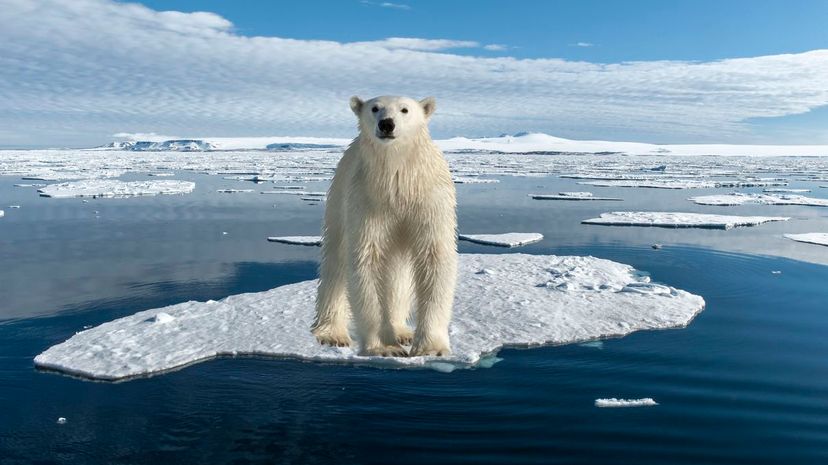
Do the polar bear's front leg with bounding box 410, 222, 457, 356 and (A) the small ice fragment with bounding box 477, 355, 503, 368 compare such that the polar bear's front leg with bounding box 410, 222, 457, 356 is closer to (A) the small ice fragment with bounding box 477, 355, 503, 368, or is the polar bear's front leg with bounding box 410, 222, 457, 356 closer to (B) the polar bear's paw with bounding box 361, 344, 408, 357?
(B) the polar bear's paw with bounding box 361, 344, 408, 357

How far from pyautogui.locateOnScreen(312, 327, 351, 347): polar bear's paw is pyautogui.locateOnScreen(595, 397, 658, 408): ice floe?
6.95ft

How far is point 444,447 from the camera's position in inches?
176

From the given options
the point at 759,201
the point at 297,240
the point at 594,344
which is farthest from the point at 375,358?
the point at 759,201

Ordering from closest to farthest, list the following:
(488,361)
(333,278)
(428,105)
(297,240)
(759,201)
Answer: (428,105) → (333,278) → (488,361) → (297,240) → (759,201)

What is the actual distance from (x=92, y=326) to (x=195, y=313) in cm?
121

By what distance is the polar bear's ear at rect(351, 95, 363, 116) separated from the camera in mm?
4367

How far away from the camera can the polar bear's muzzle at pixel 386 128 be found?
4008mm

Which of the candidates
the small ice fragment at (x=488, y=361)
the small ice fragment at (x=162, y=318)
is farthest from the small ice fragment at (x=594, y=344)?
the small ice fragment at (x=162, y=318)

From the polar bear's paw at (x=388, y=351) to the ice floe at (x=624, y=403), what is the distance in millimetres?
1722

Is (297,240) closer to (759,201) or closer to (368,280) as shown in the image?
(368,280)

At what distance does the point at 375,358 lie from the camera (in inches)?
218

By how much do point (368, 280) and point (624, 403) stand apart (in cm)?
236

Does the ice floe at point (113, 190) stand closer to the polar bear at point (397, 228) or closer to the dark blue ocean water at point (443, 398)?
the dark blue ocean water at point (443, 398)

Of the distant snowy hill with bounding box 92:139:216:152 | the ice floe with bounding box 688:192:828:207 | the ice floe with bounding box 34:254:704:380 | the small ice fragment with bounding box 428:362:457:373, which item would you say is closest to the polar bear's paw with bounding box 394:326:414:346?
the ice floe with bounding box 34:254:704:380
